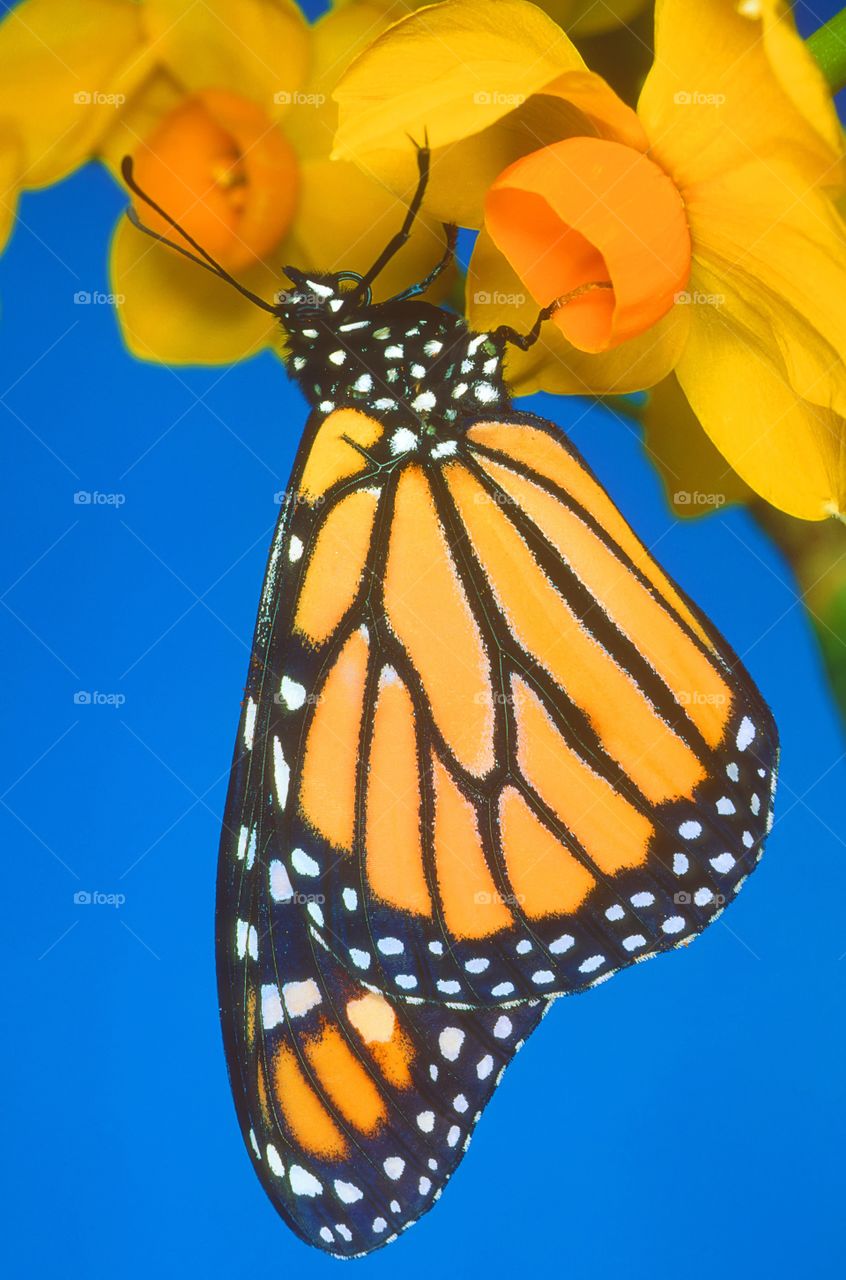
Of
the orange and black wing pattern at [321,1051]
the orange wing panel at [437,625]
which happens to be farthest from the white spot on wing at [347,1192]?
the orange wing panel at [437,625]

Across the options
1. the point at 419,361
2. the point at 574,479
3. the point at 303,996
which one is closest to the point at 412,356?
the point at 419,361

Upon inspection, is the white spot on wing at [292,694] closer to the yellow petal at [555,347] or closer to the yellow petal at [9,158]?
the yellow petal at [555,347]

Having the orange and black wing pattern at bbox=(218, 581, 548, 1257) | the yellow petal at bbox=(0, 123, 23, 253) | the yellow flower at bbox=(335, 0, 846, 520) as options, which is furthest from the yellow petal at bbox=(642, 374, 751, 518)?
the yellow petal at bbox=(0, 123, 23, 253)

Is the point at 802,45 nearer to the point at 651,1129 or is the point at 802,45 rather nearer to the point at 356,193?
the point at 356,193

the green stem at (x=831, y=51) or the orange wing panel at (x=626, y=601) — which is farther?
the orange wing panel at (x=626, y=601)

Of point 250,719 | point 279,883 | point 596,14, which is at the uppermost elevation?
point 596,14

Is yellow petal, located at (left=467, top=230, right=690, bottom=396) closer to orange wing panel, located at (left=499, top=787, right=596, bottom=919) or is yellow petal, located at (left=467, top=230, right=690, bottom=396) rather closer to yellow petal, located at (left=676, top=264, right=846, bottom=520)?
yellow petal, located at (left=676, top=264, right=846, bottom=520)

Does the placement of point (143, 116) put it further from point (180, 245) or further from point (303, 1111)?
point (303, 1111)
